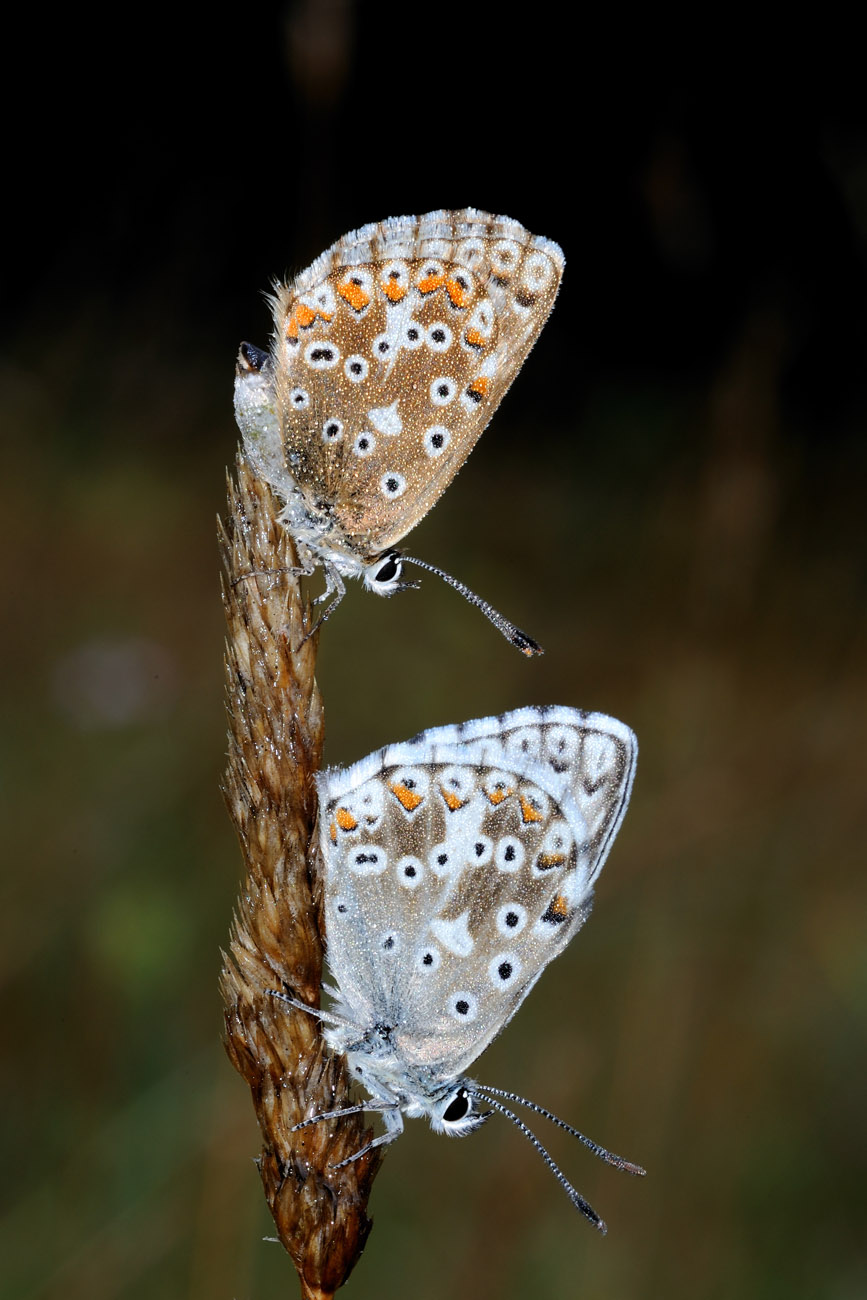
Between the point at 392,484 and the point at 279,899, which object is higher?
the point at 392,484

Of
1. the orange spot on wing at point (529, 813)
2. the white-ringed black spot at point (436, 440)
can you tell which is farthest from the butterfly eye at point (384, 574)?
the orange spot on wing at point (529, 813)

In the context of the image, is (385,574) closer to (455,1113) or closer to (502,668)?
(455,1113)

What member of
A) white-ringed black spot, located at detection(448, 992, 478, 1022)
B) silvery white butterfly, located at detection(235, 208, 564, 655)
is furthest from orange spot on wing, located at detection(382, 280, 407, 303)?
white-ringed black spot, located at detection(448, 992, 478, 1022)

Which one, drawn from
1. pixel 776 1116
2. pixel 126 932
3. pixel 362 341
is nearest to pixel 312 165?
pixel 362 341

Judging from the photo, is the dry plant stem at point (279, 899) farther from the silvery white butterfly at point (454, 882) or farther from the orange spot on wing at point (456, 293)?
the orange spot on wing at point (456, 293)

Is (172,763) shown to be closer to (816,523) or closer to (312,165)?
(312,165)

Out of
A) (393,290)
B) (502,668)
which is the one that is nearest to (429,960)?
(393,290)
